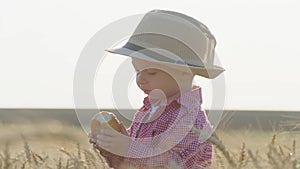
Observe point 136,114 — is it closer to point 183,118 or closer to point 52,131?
point 183,118

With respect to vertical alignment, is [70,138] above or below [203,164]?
above

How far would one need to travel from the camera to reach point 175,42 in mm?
3275

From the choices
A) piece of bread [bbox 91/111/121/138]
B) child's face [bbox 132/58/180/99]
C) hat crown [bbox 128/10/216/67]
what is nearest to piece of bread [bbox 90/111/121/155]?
piece of bread [bbox 91/111/121/138]

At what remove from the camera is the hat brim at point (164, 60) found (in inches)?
125

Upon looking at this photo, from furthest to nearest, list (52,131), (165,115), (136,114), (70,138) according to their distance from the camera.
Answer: (52,131), (70,138), (136,114), (165,115)

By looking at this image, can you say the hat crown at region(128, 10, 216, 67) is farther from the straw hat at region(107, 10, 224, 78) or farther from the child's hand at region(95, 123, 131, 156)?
the child's hand at region(95, 123, 131, 156)

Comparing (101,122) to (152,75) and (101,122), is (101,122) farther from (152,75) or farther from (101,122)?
(152,75)


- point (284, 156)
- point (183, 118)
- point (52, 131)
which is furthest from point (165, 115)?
point (52, 131)

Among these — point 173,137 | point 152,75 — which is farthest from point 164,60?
point 173,137

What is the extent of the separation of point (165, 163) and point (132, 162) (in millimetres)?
112

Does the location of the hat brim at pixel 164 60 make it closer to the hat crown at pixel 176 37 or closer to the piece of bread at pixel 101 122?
the hat crown at pixel 176 37

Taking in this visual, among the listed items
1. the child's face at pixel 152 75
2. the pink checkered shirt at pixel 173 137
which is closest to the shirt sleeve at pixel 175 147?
the pink checkered shirt at pixel 173 137

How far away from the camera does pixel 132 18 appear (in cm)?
336

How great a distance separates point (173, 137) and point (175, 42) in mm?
357
